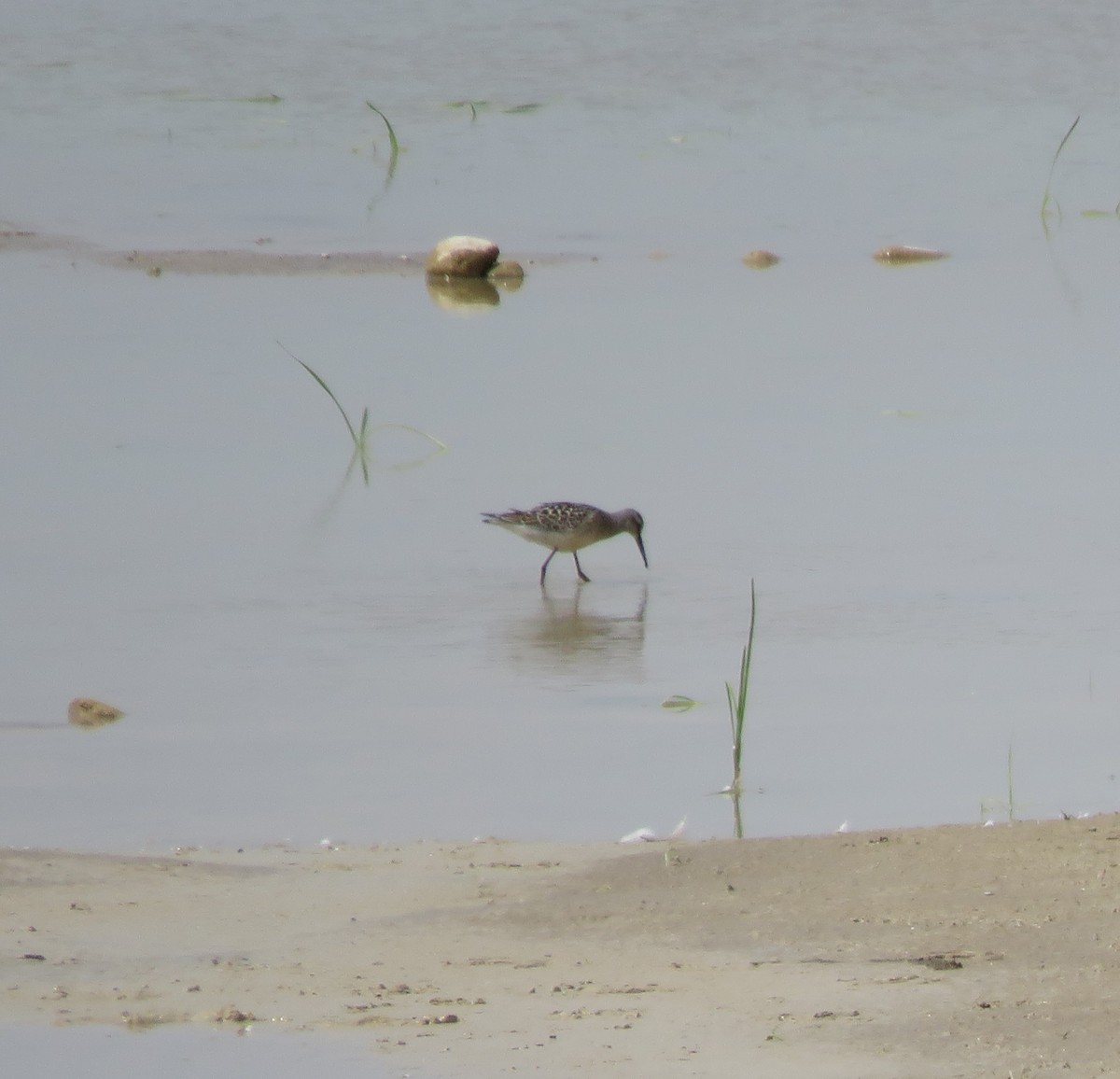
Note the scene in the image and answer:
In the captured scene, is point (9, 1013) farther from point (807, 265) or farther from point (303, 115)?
point (303, 115)

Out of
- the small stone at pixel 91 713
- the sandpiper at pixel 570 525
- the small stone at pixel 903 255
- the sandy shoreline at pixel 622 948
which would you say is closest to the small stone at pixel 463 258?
the small stone at pixel 903 255

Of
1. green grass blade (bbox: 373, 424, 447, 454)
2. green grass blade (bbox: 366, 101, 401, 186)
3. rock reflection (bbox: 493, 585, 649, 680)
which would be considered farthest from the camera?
green grass blade (bbox: 366, 101, 401, 186)

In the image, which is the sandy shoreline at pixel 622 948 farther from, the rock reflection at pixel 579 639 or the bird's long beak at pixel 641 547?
the bird's long beak at pixel 641 547

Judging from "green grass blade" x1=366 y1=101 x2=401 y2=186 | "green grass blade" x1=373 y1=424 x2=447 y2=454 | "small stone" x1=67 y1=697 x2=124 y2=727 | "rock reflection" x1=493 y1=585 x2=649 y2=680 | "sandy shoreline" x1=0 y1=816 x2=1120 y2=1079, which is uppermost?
"sandy shoreline" x1=0 y1=816 x2=1120 y2=1079

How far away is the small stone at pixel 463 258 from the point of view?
1288 cm

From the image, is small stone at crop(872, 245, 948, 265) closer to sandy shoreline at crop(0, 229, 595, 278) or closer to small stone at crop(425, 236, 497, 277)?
sandy shoreline at crop(0, 229, 595, 278)

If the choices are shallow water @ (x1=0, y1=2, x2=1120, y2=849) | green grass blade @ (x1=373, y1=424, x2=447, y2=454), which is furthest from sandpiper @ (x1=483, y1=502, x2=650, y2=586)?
green grass blade @ (x1=373, y1=424, x2=447, y2=454)

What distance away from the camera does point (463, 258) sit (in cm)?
1288

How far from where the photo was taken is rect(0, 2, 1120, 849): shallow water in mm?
6109

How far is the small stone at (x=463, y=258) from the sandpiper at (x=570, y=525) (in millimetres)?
4859

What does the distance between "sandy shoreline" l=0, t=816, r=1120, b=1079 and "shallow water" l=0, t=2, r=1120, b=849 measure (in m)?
0.47

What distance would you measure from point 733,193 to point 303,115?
4093 mm

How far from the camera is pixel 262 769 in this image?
6043 millimetres

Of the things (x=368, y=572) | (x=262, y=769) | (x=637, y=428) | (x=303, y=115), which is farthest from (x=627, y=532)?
(x=303, y=115)
